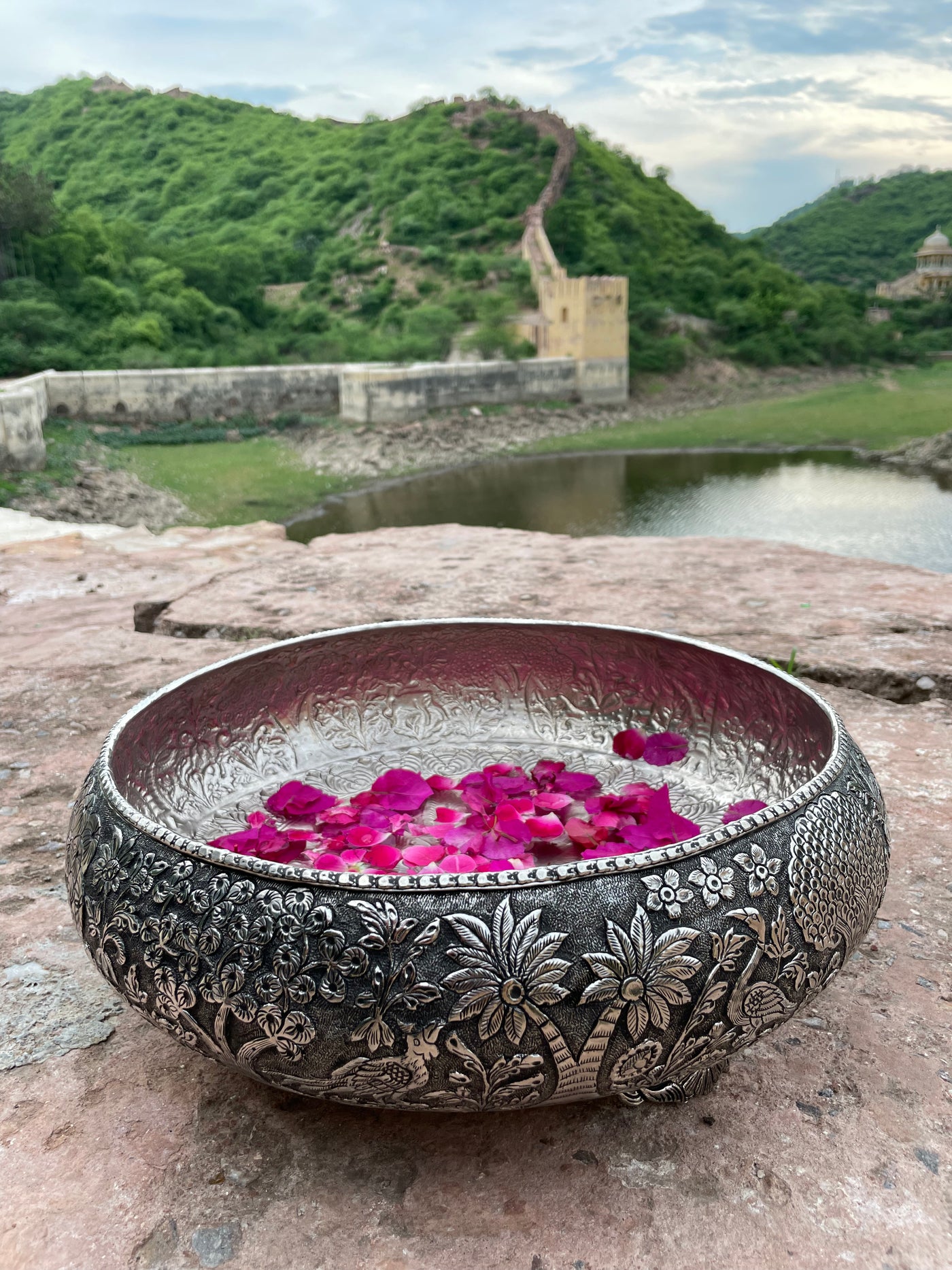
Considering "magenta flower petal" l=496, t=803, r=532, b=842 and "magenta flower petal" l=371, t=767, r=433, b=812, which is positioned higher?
"magenta flower petal" l=496, t=803, r=532, b=842

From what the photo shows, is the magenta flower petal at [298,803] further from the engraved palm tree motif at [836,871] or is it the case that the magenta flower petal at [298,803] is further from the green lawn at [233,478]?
the green lawn at [233,478]

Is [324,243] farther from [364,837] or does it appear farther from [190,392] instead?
[364,837]

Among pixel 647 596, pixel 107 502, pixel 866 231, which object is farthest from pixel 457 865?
pixel 866 231

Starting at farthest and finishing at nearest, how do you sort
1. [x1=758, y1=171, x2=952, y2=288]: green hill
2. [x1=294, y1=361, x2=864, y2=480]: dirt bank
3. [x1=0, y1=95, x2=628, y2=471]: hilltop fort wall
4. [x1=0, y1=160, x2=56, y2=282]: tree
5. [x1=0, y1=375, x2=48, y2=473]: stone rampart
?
[x1=758, y1=171, x2=952, y2=288]: green hill, [x1=0, y1=160, x2=56, y2=282]: tree, [x1=294, y1=361, x2=864, y2=480]: dirt bank, [x1=0, y1=95, x2=628, y2=471]: hilltop fort wall, [x1=0, y1=375, x2=48, y2=473]: stone rampart

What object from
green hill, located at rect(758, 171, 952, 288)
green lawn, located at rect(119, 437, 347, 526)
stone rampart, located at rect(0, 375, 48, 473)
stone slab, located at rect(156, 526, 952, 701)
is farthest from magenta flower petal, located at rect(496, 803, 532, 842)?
green hill, located at rect(758, 171, 952, 288)

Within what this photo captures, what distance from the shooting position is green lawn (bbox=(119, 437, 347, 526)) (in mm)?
12375

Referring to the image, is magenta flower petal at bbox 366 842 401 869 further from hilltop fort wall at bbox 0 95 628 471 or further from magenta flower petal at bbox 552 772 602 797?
hilltop fort wall at bbox 0 95 628 471

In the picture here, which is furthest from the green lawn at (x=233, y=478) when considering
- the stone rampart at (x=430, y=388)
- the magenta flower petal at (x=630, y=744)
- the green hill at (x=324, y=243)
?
the magenta flower petal at (x=630, y=744)

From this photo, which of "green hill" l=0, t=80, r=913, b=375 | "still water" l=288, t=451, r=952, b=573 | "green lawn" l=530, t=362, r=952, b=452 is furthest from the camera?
"green hill" l=0, t=80, r=913, b=375

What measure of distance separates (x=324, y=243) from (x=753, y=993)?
34.7 metres

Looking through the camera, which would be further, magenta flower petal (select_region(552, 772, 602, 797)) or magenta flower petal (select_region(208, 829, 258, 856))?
magenta flower petal (select_region(552, 772, 602, 797))

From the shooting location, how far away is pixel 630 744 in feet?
6.31

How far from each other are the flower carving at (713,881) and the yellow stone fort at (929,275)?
35253 mm

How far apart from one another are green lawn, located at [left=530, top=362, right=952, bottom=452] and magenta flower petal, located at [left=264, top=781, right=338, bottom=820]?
1624cm
